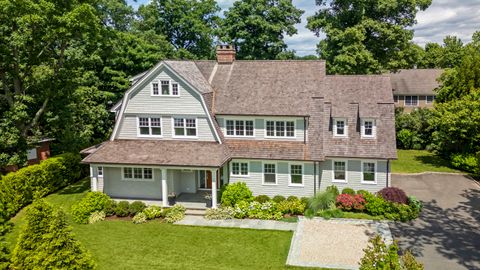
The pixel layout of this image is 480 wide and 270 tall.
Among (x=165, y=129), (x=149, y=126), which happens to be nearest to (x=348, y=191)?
(x=165, y=129)

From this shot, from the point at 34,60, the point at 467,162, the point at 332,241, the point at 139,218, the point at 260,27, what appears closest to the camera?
the point at 332,241

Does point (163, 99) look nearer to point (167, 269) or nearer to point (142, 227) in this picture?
point (142, 227)

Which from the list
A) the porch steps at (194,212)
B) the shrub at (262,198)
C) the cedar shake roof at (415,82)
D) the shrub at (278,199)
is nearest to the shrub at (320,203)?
the shrub at (278,199)

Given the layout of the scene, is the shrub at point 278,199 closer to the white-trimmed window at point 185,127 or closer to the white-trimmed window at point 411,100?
the white-trimmed window at point 185,127

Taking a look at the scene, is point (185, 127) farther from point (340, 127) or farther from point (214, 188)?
point (340, 127)

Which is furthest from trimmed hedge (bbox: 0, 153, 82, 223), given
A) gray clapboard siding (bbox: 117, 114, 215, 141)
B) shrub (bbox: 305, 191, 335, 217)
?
shrub (bbox: 305, 191, 335, 217)

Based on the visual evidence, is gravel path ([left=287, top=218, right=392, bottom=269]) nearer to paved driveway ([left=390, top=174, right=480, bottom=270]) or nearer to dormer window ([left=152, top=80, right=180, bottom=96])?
paved driveway ([left=390, top=174, right=480, bottom=270])
